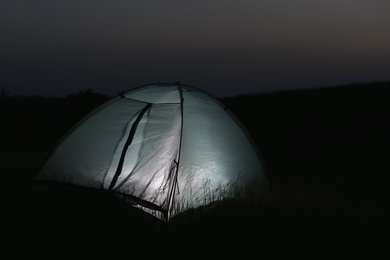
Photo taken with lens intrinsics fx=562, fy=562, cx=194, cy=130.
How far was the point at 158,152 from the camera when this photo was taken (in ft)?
27.3

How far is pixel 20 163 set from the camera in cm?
1087

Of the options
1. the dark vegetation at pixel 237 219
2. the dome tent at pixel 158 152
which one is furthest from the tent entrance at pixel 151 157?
the dark vegetation at pixel 237 219

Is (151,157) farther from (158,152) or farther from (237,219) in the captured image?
(237,219)

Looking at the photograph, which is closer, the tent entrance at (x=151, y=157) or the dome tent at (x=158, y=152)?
the tent entrance at (x=151, y=157)

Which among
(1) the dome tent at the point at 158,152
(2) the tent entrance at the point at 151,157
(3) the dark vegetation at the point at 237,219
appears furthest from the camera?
(1) the dome tent at the point at 158,152

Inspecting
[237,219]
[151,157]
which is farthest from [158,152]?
[237,219]

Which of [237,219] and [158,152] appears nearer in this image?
[237,219]

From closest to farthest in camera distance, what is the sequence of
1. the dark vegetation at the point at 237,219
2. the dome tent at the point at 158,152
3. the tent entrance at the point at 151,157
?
the dark vegetation at the point at 237,219 < the tent entrance at the point at 151,157 < the dome tent at the point at 158,152

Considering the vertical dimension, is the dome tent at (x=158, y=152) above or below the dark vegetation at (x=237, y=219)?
above

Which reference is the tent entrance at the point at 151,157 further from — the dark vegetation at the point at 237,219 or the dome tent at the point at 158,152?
the dark vegetation at the point at 237,219

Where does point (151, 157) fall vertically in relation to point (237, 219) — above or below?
above

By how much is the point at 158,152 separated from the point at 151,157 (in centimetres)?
13

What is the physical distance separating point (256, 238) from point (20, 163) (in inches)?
238

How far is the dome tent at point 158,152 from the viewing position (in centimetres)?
813
